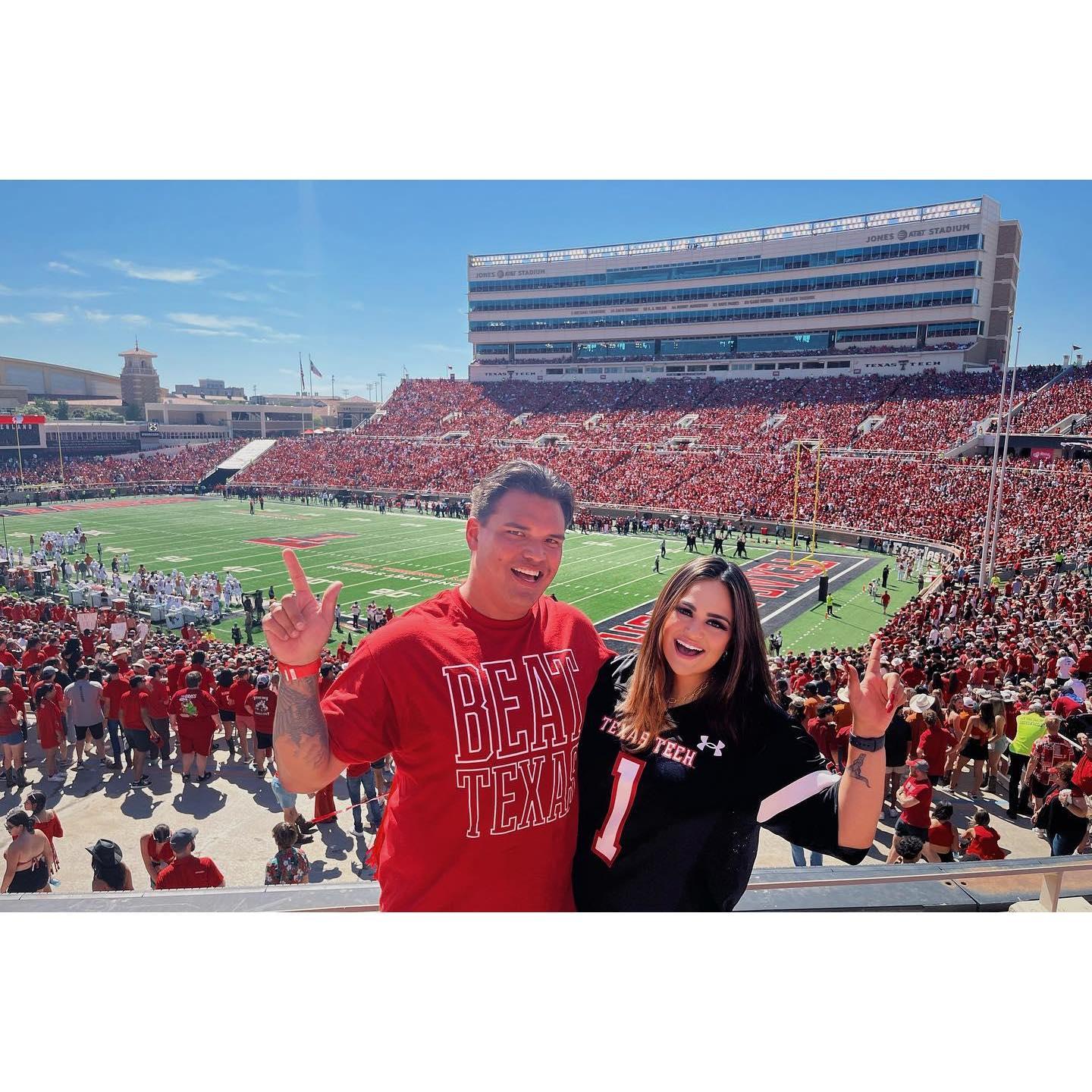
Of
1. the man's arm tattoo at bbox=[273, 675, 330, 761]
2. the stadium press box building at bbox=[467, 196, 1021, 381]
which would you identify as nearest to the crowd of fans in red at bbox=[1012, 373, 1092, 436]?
the stadium press box building at bbox=[467, 196, 1021, 381]

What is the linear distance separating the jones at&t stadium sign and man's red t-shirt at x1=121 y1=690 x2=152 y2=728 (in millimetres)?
52164

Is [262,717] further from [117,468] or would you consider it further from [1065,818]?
[117,468]

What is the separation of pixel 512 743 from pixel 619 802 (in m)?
0.32

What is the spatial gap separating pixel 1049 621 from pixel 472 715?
46.7 feet

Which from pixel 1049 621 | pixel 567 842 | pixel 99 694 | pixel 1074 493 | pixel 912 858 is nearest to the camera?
pixel 567 842

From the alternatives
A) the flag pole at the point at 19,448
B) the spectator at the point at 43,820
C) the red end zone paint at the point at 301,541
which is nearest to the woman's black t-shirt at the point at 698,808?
the spectator at the point at 43,820

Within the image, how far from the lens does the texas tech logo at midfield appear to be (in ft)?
6.30

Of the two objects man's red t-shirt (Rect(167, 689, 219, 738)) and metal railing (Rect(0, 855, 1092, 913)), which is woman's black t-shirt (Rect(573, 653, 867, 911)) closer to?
metal railing (Rect(0, 855, 1092, 913))

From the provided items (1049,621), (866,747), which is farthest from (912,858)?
(1049,621)

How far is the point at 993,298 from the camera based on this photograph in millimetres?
49375

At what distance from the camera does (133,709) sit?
Answer: 7637 millimetres

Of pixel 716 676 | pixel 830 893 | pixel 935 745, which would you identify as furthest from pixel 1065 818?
pixel 716 676

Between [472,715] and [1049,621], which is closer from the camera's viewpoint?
[472,715]

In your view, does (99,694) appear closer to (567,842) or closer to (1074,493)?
(567,842)
